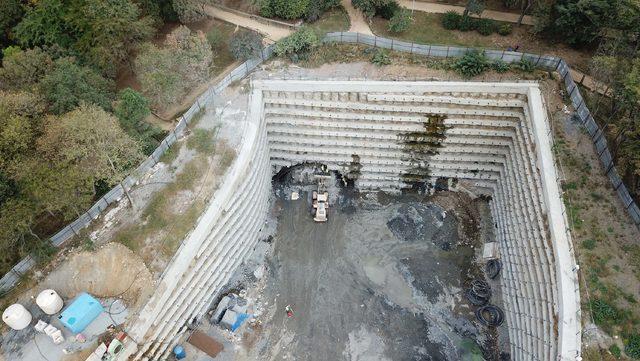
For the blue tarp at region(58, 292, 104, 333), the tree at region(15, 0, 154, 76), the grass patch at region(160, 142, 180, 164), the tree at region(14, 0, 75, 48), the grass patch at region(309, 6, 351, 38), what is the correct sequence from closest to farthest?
the blue tarp at region(58, 292, 104, 333) → the grass patch at region(160, 142, 180, 164) → the tree at region(15, 0, 154, 76) → the grass patch at region(309, 6, 351, 38) → the tree at region(14, 0, 75, 48)

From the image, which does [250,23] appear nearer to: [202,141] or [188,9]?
[188,9]

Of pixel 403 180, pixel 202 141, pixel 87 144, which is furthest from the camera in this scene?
pixel 403 180

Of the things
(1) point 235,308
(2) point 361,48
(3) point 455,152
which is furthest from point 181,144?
(3) point 455,152

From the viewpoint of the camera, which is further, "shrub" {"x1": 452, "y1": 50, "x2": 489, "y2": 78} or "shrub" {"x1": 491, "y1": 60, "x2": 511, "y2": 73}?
"shrub" {"x1": 491, "y1": 60, "x2": 511, "y2": 73}

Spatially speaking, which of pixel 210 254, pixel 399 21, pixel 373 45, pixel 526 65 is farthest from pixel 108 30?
pixel 526 65

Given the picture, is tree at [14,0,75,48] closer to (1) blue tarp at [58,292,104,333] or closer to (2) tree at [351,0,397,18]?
(1) blue tarp at [58,292,104,333]

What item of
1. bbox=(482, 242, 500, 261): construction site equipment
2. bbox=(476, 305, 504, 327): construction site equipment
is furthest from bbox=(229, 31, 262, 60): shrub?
bbox=(476, 305, 504, 327): construction site equipment
